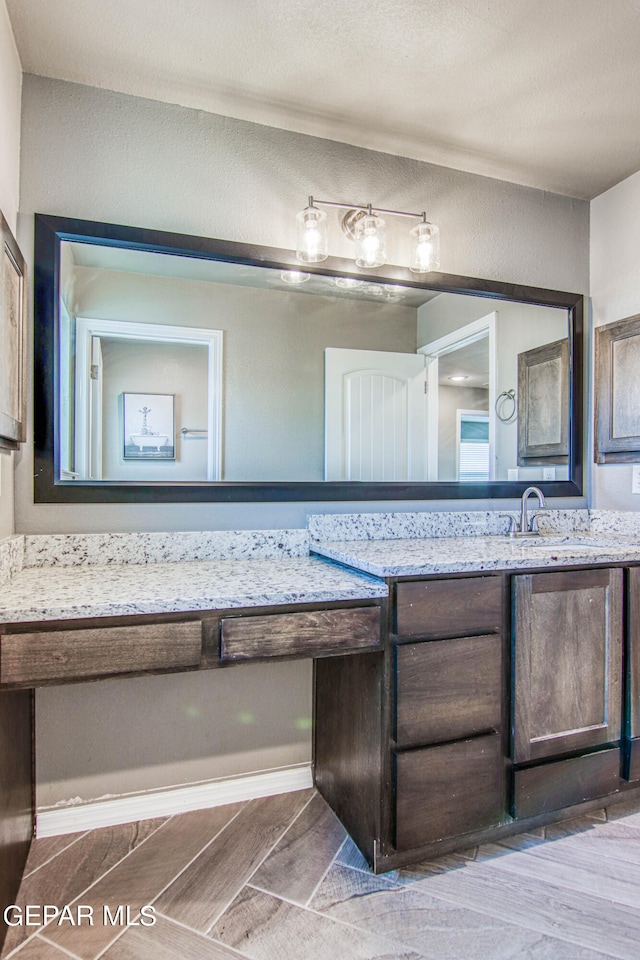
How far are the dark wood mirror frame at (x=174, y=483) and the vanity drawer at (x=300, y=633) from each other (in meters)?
0.64

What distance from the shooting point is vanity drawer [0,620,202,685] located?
117 centimetres

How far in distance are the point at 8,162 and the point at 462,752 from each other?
2.16m

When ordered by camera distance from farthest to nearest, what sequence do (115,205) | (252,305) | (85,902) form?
(252,305) → (115,205) → (85,902)

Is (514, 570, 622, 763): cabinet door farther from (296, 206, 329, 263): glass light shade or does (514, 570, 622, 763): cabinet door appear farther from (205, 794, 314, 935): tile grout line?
(296, 206, 329, 263): glass light shade

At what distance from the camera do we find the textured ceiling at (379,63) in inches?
58.9

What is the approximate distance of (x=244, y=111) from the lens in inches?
73.2

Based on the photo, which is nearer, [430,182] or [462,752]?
[462,752]

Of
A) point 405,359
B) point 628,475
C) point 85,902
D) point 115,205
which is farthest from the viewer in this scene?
point 628,475

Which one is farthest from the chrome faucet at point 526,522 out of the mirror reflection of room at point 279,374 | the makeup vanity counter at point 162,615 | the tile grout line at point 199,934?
the tile grout line at point 199,934

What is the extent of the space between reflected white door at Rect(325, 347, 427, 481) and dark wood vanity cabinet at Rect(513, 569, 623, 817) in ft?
2.31

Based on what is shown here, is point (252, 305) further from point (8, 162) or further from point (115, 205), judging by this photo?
point (8, 162)

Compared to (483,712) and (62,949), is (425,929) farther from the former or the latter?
(62,949)

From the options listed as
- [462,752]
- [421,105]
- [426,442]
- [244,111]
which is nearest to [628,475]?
[426,442]

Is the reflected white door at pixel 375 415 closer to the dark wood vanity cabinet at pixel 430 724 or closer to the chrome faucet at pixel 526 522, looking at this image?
the chrome faucet at pixel 526 522
